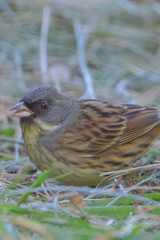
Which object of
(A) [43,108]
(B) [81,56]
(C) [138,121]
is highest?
(B) [81,56]

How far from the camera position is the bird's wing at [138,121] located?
3287 millimetres

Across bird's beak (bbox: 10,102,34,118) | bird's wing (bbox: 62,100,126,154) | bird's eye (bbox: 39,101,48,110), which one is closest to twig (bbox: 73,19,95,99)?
bird's wing (bbox: 62,100,126,154)

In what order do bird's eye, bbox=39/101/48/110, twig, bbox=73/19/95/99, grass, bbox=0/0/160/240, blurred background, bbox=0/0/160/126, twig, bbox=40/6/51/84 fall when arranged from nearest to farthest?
bird's eye, bbox=39/101/48/110 → grass, bbox=0/0/160/240 → twig, bbox=73/19/95/99 → blurred background, bbox=0/0/160/126 → twig, bbox=40/6/51/84

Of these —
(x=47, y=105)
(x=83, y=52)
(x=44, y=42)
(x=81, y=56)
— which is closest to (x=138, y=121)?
(x=47, y=105)

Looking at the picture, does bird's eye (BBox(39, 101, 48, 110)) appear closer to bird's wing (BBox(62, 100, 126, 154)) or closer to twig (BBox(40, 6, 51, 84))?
bird's wing (BBox(62, 100, 126, 154))

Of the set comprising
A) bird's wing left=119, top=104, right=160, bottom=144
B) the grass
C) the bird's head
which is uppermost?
the grass

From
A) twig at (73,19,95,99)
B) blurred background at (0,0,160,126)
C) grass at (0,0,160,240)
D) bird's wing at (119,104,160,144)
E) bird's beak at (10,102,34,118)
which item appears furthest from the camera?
blurred background at (0,0,160,126)

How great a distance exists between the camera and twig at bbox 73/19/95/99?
4809 mm

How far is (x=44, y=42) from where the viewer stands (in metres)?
5.82

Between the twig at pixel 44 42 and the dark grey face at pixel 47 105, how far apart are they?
6.07ft

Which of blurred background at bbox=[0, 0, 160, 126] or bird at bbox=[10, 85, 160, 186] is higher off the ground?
blurred background at bbox=[0, 0, 160, 126]

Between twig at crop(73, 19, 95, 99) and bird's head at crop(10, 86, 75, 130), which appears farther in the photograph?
twig at crop(73, 19, 95, 99)

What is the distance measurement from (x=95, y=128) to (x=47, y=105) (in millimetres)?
418

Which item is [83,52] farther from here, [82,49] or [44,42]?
[44,42]
